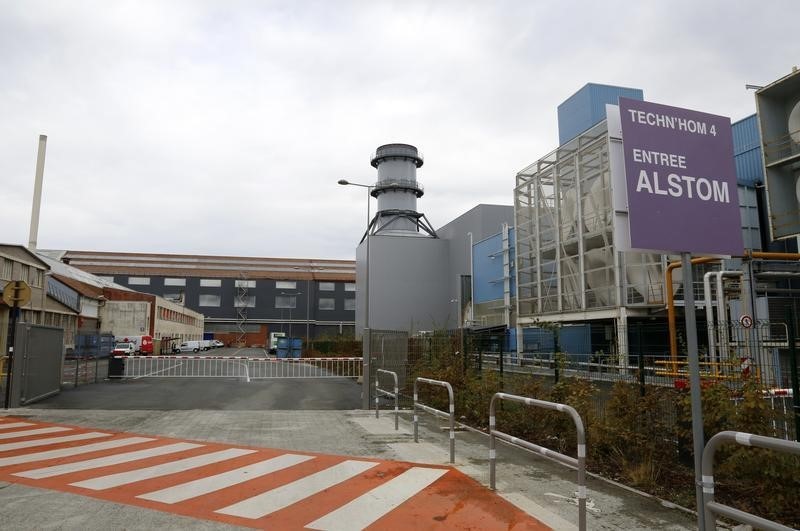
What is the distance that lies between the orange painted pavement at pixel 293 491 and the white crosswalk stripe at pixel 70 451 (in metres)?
0.05

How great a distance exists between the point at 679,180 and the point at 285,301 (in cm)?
8823

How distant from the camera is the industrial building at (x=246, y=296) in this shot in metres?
88.4

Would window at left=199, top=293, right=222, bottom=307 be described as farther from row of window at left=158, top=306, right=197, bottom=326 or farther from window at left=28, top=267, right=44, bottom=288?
window at left=28, top=267, right=44, bottom=288

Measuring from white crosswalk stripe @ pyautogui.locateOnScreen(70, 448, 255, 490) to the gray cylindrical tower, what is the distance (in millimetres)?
49731

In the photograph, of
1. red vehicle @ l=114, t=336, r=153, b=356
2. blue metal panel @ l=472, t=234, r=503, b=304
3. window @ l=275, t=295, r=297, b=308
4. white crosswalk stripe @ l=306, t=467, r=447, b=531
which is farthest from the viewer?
window @ l=275, t=295, r=297, b=308

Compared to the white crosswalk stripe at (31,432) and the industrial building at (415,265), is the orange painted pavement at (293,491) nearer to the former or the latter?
the white crosswalk stripe at (31,432)

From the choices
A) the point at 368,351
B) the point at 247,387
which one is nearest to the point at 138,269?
the point at 247,387

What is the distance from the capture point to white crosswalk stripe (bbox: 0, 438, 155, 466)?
313 inches

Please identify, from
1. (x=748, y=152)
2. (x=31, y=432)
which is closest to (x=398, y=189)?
(x=748, y=152)

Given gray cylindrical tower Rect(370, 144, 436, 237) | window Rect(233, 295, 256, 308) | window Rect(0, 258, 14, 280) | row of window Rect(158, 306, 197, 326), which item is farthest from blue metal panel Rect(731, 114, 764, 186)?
window Rect(233, 295, 256, 308)

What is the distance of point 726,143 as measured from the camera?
4.77 metres

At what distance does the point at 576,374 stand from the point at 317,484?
472cm

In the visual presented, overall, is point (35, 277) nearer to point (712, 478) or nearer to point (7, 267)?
point (7, 267)

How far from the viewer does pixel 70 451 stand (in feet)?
28.5
